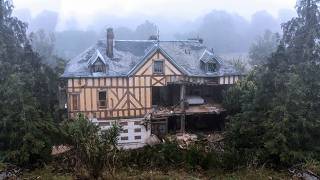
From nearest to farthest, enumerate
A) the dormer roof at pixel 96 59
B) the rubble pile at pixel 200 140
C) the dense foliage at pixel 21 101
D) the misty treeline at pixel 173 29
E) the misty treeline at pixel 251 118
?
the misty treeline at pixel 251 118
the dense foliage at pixel 21 101
the rubble pile at pixel 200 140
the dormer roof at pixel 96 59
the misty treeline at pixel 173 29

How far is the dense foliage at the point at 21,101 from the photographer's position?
2388cm

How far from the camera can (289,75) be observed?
24.0 metres

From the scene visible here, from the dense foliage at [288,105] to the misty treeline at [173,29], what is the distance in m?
49.5

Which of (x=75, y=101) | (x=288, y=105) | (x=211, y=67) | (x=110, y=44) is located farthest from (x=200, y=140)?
(x=110, y=44)

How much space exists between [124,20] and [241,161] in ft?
339

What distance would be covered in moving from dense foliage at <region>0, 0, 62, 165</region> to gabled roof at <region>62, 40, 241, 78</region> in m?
2.55

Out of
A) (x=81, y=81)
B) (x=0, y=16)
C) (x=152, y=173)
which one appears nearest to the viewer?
(x=152, y=173)

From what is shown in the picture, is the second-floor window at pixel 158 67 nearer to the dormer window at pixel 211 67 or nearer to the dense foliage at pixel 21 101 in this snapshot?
the dormer window at pixel 211 67

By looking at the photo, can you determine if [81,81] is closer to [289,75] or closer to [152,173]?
[152,173]

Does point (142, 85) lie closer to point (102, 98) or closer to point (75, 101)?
point (102, 98)

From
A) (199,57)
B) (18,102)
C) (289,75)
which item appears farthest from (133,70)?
(289,75)

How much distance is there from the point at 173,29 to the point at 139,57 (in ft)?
290

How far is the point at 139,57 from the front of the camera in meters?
30.5

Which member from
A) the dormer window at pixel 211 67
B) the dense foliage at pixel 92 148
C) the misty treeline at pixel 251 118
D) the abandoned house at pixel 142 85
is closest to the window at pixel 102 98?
the abandoned house at pixel 142 85
